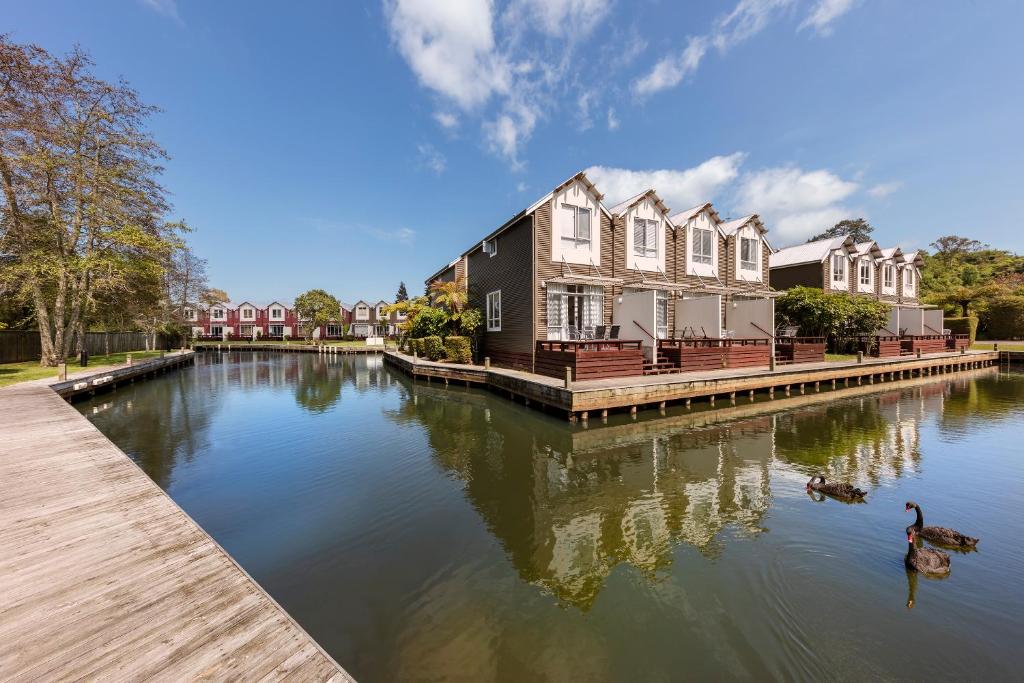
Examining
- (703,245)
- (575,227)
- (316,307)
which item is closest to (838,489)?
(575,227)

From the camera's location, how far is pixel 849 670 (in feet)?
11.4

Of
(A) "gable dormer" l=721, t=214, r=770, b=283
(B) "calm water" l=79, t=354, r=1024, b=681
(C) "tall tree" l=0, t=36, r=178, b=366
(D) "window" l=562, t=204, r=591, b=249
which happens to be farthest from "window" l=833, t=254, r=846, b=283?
(C) "tall tree" l=0, t=36, r=178, b=366

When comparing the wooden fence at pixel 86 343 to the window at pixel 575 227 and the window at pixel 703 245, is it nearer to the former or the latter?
the window at pixel 575 227

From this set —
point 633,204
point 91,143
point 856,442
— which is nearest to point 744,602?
point 856,442

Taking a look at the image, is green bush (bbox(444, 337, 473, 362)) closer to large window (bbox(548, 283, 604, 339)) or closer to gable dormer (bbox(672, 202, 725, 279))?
large window (bbox(548, 283, 604, 339))

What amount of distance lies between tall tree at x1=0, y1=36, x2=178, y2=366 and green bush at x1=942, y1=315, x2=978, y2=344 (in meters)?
63.8

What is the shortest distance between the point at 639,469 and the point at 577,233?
1273cm

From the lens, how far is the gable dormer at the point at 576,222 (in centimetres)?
1786

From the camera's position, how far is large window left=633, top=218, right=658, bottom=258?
789 inches

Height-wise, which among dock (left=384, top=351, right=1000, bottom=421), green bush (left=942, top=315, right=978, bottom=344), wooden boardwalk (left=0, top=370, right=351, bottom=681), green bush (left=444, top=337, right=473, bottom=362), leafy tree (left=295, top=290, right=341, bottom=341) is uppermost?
leafy tree (left=295, top=290, right=341, bottom=341)

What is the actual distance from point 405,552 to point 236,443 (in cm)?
825

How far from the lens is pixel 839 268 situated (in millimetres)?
30500

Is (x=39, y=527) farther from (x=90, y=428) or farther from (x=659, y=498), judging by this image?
(x=659, y=498)

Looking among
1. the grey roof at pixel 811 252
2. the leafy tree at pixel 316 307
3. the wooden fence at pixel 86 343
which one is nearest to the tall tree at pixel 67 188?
the wooden fence at pixel 86 343
